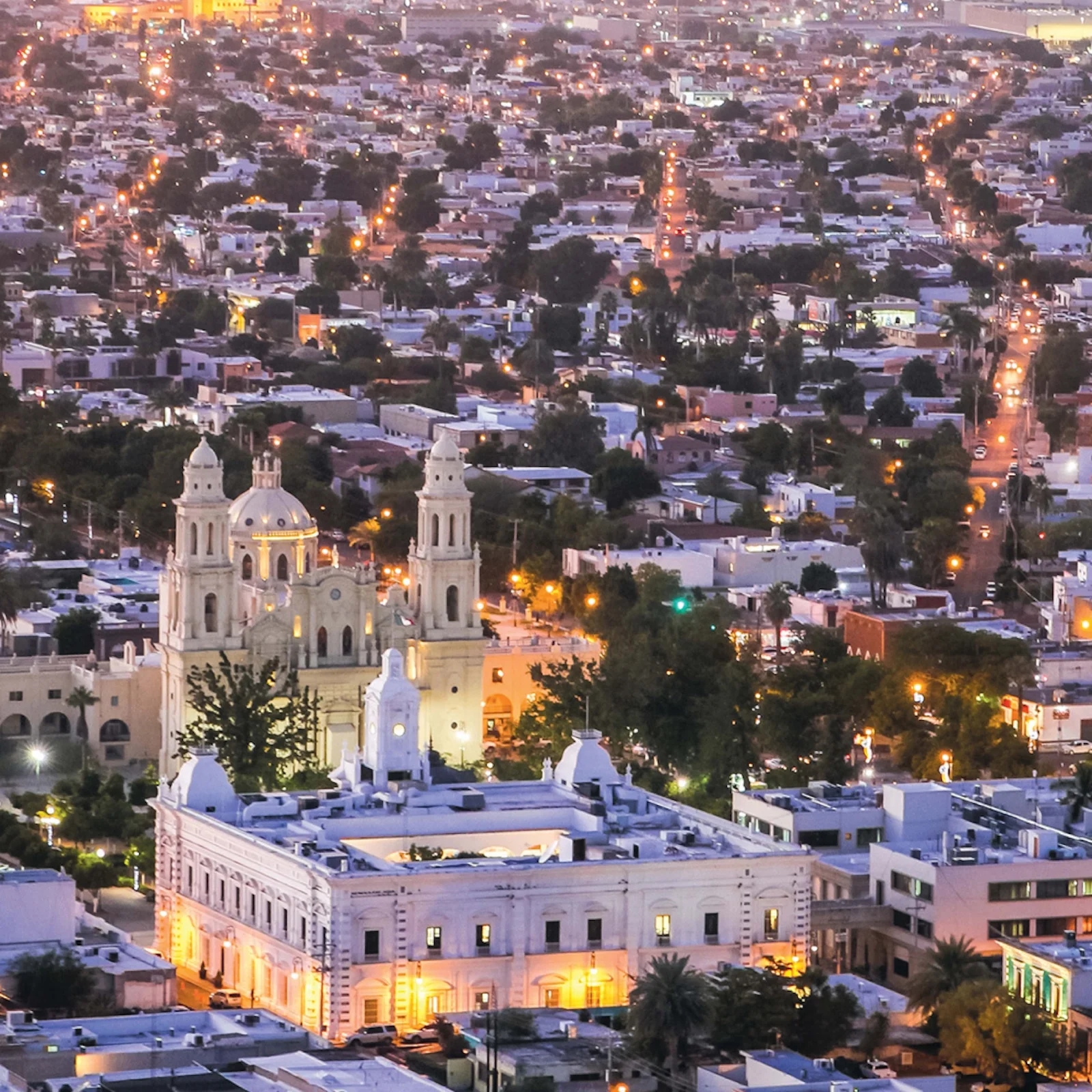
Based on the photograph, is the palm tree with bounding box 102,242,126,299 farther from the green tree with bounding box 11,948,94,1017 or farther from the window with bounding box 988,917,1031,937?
the green tree with bounding box 11,948,94,1017

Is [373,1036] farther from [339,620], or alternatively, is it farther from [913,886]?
[339,620]

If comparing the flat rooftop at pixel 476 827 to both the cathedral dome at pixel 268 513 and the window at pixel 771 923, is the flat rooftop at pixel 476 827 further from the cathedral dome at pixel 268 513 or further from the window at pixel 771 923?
the cathedral dome at pixel 268 513

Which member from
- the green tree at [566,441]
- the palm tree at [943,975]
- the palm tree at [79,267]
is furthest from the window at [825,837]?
the palm tree at [79,267]

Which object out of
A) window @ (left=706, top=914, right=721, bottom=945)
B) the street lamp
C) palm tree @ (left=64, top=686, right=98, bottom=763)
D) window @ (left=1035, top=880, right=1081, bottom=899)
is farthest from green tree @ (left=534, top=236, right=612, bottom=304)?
window @ (left=706, top=914, right=721, bottom=945)

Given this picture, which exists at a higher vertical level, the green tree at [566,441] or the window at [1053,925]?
the green tree at [566,441]

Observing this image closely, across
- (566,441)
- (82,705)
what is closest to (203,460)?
(82,705)

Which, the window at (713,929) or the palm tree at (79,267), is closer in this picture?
the window at (713,929)
